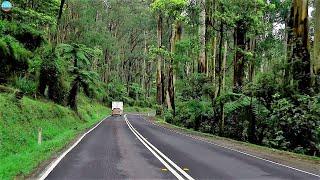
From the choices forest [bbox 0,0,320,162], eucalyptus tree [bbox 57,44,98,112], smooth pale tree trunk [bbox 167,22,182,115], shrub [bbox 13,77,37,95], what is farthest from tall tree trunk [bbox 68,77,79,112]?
smooth pale tree trunk [bbox 167,22,182,115]

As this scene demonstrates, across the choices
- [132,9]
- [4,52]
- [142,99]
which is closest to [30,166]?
[4,52]

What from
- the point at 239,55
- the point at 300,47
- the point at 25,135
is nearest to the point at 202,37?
the point at 239,55

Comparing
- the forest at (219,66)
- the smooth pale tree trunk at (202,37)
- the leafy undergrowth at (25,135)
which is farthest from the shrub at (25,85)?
the smooth pale tree trunk at (202,37)

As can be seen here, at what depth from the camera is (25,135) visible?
22.9m

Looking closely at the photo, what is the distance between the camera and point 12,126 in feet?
73.6

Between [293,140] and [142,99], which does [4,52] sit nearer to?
[293,140]

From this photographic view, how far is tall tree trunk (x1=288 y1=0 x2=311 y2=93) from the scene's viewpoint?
75.5 feet

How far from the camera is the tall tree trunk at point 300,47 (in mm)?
23016

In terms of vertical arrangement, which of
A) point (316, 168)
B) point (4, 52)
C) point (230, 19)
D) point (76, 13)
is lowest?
point (316, 168)

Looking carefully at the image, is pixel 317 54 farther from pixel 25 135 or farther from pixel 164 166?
pixel 25 135

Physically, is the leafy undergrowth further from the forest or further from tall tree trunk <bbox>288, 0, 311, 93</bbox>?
tall tree trunk <bbox>288, 0, 311, 93</bbox>

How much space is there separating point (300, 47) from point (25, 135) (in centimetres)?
1470

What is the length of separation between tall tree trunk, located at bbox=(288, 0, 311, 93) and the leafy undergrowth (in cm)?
1206

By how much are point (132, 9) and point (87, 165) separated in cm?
7249
